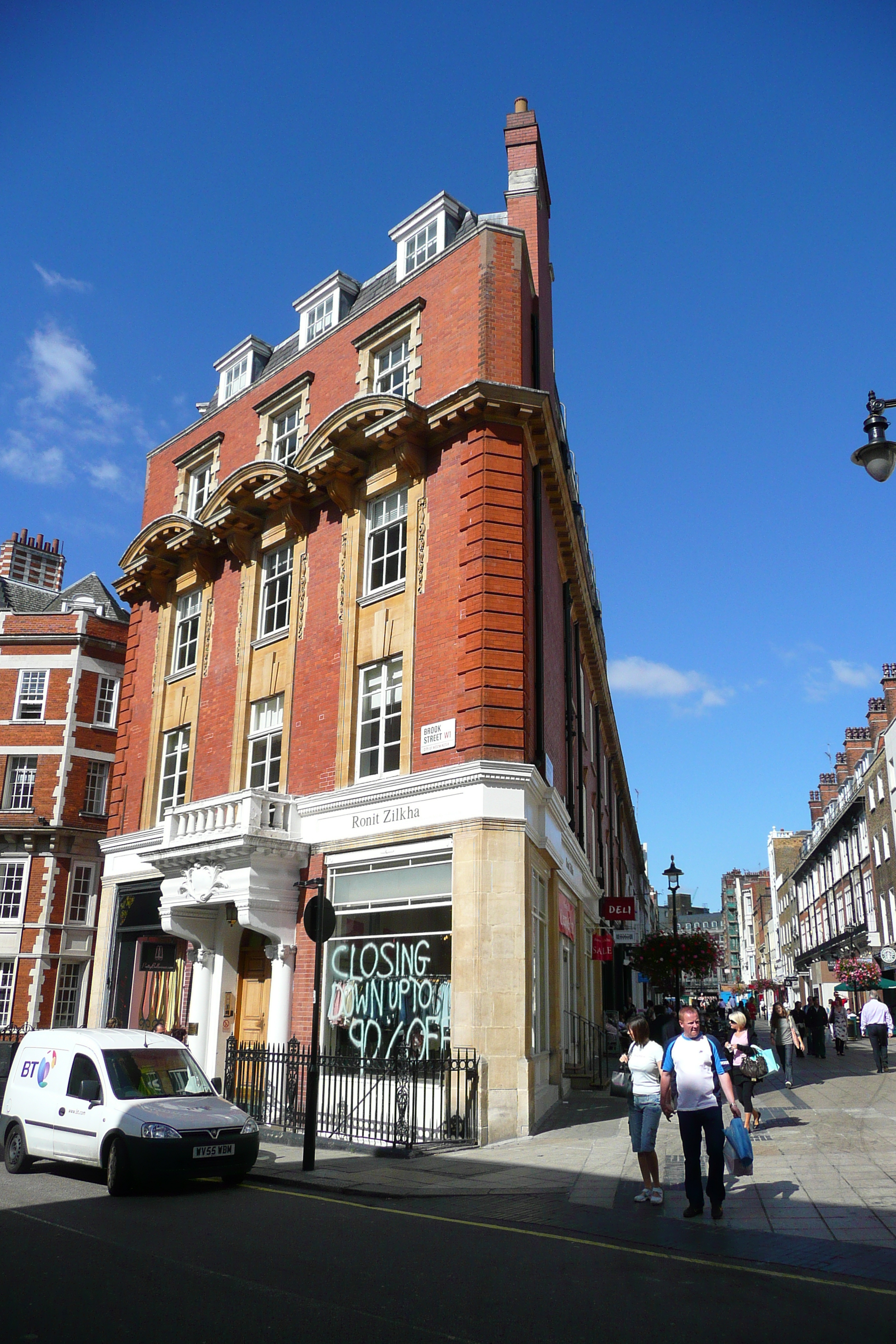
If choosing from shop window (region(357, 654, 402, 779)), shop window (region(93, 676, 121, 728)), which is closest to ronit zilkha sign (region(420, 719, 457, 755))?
shop window (region(357, 654, 402, 779))

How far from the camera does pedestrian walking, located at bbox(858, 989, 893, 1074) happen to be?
78.4 ft

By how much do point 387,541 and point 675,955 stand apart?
18.2 metres

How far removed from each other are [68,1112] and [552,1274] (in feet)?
22.4

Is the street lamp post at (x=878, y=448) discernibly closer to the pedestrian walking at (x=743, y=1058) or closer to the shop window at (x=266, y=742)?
the pedestrian walking at (x=743, y=1058)

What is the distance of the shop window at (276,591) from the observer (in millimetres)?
21594

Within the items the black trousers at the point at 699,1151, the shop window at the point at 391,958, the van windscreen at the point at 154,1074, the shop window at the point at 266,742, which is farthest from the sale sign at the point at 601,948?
the black trousers at the point at 699,1151

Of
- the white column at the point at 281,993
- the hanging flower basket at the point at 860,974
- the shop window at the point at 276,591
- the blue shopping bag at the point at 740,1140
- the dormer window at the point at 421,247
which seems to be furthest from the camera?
the hanging flower basket at the point at 860,974

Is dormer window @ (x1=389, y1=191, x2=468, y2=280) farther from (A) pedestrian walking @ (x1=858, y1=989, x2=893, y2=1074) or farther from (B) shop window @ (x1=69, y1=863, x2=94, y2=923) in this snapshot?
(B) shop window @ (x1=69, y1=863, x2=94, y2=923)

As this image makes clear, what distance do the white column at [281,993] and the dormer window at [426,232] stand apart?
567 inches

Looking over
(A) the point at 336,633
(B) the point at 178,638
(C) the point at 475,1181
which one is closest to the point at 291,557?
(A) the point at 336,633

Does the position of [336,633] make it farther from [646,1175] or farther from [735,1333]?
[735,1333]

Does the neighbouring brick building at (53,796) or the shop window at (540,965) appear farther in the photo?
the neighbouring brick building at (53,796)

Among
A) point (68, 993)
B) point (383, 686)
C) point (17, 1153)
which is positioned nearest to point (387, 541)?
point (383, 686)

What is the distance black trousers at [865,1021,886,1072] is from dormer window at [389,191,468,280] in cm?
2099
